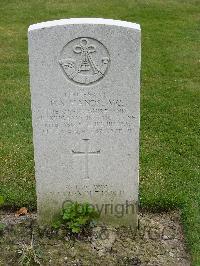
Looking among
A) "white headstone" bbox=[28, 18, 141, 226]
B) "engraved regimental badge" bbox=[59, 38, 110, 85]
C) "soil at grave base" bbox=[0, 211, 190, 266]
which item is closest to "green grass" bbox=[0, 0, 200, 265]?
"soil at grave base" bbox=[0, 211, 190, 266]

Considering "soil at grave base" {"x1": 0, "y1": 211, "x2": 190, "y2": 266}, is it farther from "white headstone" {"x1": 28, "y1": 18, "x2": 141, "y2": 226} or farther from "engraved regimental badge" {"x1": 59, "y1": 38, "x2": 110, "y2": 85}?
"engraved regimental badge" {"x1": 59, "y1": 38, "x2": 110, "y2": 85}

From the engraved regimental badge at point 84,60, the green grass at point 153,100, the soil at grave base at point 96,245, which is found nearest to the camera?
the engraved regimental badge at point 84,60

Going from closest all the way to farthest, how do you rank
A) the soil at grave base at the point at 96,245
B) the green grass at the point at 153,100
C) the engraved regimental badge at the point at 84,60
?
the engraved regimental badge at the point at 84,60 < the soil at grave base at the point at 96,245 < the green grass at the point at 153,100

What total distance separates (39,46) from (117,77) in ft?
2.19

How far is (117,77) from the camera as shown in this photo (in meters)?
4.54

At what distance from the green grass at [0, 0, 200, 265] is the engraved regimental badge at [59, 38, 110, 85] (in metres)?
1.60

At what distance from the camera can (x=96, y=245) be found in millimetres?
4875

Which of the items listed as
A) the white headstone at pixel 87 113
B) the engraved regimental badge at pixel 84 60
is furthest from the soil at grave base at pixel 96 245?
the engraved regimental badge at pixel 84 60

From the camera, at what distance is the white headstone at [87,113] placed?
443 cm

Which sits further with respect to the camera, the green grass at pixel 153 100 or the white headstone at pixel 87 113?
the green grass at pixel 153 100

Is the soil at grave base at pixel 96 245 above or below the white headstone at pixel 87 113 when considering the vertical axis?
below

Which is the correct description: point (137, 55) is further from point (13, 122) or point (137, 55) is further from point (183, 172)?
point (13, 122)

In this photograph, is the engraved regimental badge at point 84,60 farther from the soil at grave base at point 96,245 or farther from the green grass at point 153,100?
the green grass at point 153,100

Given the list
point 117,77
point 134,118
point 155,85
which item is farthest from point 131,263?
point 155,85
